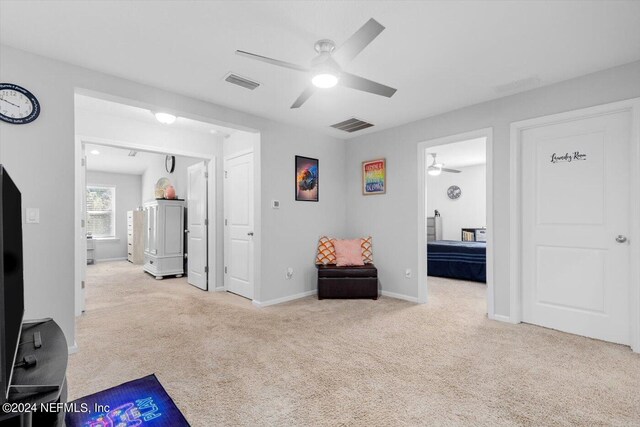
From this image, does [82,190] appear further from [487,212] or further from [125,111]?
[487,212]

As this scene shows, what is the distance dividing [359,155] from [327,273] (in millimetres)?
1920

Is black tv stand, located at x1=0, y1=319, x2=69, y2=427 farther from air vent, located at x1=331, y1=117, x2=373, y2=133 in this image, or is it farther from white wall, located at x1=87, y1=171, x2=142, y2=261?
white wall, located at x1=87, y1=171, x2=142, y2=261

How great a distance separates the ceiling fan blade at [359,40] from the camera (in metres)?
1.67

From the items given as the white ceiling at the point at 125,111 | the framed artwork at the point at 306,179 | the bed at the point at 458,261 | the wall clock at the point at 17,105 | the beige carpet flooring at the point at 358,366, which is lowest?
the beige carpet flooring at the point at 358,366

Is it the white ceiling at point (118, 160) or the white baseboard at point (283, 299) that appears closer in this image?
the white baseboard at point (283, 299)

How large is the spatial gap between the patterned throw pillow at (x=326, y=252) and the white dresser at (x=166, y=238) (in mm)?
3001

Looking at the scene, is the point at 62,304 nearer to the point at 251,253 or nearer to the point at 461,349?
the point at 251,253

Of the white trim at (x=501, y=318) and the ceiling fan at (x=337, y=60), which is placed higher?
the ceiling fan at (x=337, y=60)

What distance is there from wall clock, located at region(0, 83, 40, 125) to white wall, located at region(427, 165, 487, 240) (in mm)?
7847

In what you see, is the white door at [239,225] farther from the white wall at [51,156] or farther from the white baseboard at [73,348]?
the white baseboard at [73,348]

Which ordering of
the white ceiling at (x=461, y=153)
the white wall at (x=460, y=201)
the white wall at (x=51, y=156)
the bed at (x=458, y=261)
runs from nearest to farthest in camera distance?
the white wall at (x=51, y=156) < the bed at (x=458, y=261) < the white ceiling at (x=461, y=153) < the white wall at (x=460, y=201)

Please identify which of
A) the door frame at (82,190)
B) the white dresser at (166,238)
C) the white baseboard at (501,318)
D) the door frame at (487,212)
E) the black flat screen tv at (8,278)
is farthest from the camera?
the white dresser at (166,238)

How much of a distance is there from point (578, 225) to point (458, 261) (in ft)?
8.69

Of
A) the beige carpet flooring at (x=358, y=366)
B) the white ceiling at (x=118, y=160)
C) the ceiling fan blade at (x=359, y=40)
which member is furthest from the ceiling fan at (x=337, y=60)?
the white ceiling at (x=118, y=160)
